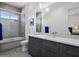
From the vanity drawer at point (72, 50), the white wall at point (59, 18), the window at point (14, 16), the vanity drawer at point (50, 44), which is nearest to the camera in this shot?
the vanity drawer at point (72, 50)

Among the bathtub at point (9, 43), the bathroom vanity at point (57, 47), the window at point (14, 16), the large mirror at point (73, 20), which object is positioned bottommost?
the bathtub at point (9, 43)

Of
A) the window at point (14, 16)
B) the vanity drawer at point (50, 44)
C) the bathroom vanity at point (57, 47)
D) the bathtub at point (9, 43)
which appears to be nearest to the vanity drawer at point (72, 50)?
the bathroom vanity at point (57, 47)

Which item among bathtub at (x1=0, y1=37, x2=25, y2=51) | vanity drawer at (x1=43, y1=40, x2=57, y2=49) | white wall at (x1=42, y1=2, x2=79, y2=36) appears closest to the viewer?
vanity drawer at (x1=43, y1=40, x2=57, y2=49)

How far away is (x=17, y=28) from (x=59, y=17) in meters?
3.25

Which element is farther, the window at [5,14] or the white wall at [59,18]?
the window at [5,14]

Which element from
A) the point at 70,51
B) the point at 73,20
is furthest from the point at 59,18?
the point at 70,51

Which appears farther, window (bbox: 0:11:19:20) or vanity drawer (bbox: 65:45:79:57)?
window (bbox: 0:11:19:20)

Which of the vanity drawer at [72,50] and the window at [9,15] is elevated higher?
the window at [9,15]

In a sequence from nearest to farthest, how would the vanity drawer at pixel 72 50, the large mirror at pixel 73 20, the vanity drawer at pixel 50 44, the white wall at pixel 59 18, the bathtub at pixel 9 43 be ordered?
the vanity drawer at pixel 72 50, the vanity drawer at pixel 50 44, the large mirror at pixel 73 20, the white wall at pixel 59 18, the bathtub at pixel 9 43

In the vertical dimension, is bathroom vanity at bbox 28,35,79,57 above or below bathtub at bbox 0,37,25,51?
above

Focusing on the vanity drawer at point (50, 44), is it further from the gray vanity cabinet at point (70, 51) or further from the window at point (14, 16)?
the window at point (14, 16)

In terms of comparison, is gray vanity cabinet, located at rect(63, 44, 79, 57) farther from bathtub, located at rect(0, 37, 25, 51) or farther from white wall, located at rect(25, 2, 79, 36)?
bathtub, located at rect(0, 37, 25, 51)

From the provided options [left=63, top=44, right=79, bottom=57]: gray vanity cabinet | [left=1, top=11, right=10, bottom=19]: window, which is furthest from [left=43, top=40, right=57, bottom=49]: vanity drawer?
[left=1, top=11, right=10, bottom=19]: window

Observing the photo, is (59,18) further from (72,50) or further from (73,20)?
(72,50)
